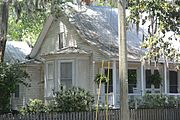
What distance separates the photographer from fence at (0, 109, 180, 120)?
16.1 meters

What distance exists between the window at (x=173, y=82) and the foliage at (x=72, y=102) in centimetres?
1019

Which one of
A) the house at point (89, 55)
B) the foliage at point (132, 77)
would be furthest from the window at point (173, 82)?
the foliage at point (132, 77)

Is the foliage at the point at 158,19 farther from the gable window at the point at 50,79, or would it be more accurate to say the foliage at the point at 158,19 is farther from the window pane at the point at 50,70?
the gable window at the point at 50,79

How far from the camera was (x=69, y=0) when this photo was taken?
2873cm

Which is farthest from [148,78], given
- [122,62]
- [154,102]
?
[122,62]

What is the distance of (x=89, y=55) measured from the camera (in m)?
24.7

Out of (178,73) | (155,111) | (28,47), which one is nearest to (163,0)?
(155,111)

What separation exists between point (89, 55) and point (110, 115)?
7.33 meters

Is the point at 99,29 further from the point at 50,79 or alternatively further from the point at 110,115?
the point at 110,115

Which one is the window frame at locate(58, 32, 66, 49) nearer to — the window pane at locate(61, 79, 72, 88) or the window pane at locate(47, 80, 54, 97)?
the window pane at locate(47, 80, 54, 97)

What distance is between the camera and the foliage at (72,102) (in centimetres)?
1895

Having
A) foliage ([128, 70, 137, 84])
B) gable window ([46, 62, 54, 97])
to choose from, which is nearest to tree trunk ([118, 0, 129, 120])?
gable window ([46, 62, 54, 97])

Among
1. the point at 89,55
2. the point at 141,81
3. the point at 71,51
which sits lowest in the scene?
the point at 141,81

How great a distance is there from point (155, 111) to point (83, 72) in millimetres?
6450
